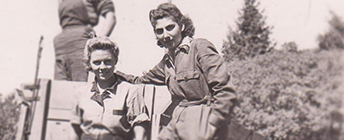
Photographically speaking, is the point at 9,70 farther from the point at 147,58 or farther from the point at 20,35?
the point at 147,58

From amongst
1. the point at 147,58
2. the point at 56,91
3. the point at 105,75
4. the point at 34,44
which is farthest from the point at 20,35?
the point at 105,75

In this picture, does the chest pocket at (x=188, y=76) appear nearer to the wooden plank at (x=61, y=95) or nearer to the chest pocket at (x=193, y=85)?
the chest pocket at (x=193, y=85)

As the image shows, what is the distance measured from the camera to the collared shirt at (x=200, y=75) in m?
2.71

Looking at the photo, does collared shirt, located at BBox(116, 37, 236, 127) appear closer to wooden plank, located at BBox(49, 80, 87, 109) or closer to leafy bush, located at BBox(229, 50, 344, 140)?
wooden plank, located at BBox(49, 80, 87, 109)

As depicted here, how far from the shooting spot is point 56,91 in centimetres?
351

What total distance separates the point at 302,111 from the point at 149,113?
12.8m

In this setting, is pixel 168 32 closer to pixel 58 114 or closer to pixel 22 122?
pixel 58 114

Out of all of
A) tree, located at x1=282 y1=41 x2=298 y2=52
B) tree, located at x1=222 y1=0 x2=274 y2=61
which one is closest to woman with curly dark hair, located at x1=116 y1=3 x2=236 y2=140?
tree, located at x1=282 y1=41 x2=298 y2=52

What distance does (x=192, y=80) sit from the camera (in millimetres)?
2938

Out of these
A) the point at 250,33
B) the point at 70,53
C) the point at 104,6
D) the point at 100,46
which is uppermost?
the point at 250,33

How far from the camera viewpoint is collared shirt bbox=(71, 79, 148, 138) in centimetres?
302

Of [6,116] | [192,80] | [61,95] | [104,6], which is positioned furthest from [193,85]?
[6,116]

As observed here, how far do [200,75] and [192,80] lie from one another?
0.20 ft

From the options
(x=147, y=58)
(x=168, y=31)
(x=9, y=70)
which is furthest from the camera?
(x=9, y=70)
